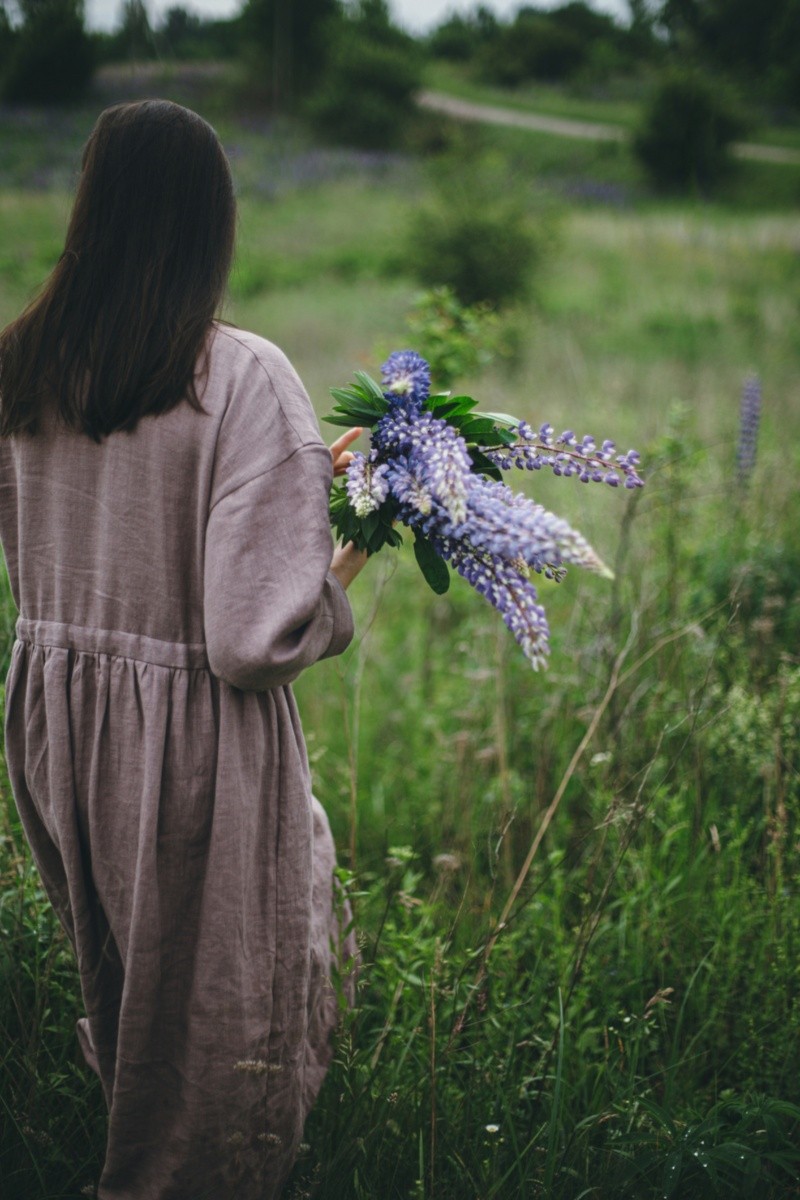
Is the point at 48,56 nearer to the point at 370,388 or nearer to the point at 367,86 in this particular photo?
the point at 370,388

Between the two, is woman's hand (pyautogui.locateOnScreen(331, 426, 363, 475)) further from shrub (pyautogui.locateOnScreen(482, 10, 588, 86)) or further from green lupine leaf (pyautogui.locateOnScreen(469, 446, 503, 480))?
shrub (pyautogui.locateOnScreen(482, 10, 588, 86))

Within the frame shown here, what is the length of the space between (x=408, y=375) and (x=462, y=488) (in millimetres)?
290

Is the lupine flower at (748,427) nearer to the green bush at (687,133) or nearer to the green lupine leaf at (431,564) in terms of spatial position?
the green lupine leaf at (431,564)

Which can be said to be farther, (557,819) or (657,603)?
(657,603)

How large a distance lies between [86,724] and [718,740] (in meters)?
2.05

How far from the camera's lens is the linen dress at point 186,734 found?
1278 mm

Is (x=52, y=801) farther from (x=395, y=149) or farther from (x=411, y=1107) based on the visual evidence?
(x=395, y=149)

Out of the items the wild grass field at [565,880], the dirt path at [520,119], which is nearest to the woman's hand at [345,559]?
the wild grass field at [565,880]

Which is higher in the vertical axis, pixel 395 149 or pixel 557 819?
pixel 395 149

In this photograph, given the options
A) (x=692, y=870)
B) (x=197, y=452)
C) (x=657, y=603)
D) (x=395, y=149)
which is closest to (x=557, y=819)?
(x=692, y=870)

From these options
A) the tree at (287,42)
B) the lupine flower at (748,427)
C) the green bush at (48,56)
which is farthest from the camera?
the tree at (287,42)

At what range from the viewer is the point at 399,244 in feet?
45.2

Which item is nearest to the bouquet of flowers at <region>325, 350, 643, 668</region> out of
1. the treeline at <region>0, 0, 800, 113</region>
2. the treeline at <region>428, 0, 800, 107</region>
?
the treeline at <region>0, 0, 800, 113</region>

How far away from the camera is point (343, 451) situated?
1564 millimetres
